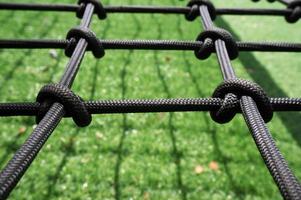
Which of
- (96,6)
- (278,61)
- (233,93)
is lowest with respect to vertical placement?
(278,61)

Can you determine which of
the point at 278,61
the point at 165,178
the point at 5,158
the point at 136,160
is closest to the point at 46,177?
the point at 5,158

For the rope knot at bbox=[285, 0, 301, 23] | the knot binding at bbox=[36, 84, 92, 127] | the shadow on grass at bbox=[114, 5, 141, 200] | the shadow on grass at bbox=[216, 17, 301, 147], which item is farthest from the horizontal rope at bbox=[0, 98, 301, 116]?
the shadow on grass at bbox=[216, 17, 301, 147]

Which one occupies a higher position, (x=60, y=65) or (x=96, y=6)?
(x=96, y=6)

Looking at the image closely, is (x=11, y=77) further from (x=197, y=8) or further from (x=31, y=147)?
(x=31, y=147)

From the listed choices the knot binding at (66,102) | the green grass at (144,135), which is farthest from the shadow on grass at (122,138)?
the knot binding at (66,102)

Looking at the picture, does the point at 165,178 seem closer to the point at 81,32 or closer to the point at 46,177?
the point at 46,177

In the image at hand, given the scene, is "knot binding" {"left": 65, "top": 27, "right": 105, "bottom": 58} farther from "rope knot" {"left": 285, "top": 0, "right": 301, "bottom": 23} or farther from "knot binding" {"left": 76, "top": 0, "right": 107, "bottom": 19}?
"rope knot" {"left": 285, "top": 0, "right": 301, "bottom": 23}

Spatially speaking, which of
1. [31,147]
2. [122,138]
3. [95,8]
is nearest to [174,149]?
[122,138]

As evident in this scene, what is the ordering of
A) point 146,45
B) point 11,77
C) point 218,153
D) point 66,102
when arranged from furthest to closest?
point 11,77
point 218,153
point 146,45
point 66,102
